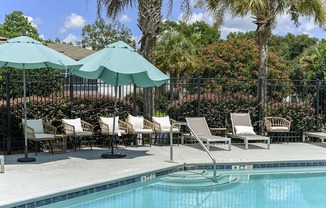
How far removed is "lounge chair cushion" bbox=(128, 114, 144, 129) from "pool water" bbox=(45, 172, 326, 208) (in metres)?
3.34

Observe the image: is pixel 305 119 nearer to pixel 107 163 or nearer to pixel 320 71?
pixel 320 71

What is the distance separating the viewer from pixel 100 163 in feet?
31.4

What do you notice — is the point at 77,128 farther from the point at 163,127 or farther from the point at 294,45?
the point at 294,45

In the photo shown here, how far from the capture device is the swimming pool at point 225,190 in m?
7.34

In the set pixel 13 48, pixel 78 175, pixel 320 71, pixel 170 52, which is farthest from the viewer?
pixel 170 52

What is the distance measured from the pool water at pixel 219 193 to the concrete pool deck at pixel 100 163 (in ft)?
1.11

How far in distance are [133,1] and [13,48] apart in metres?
5.44

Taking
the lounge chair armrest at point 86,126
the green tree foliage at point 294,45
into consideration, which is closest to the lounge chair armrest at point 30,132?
the lounge chair armrest at point 86,126

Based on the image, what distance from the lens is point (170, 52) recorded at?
30984mm

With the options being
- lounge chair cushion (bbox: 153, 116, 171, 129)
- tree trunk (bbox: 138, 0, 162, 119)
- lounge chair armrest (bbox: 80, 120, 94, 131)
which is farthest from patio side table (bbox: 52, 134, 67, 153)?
tree trunk (bbox: 138, 0, 162, 119)

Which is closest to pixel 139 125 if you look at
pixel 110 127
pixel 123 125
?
pixel 123 125

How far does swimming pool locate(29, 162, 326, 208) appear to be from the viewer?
734 centimetres

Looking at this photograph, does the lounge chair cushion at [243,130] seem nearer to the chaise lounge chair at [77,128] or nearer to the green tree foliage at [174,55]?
the chaise lounge chair at [77,128]

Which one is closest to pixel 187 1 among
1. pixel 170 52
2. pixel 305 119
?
pixel 305 119
